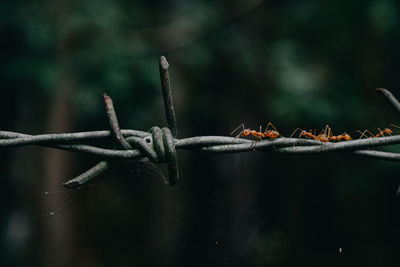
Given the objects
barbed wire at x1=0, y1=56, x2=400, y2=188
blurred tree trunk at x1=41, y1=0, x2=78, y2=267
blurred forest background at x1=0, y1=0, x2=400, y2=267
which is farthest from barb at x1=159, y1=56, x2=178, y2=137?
blurred tree trunk at x1=41, y1=0, x2=78, y2=267

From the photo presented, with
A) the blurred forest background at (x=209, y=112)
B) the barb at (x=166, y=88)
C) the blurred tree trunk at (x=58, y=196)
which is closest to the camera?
the barb at (x=166, y=88)

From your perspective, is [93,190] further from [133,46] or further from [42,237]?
[133,46]

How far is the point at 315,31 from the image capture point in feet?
13.3

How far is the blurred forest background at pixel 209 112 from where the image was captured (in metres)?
3.48

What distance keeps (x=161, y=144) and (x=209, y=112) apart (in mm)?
3402

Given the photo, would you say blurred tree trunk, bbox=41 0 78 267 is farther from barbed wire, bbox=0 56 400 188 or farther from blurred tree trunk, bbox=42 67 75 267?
barbed wire, bbox=0 56 400 188

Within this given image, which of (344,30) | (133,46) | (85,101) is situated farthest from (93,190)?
(344,30)

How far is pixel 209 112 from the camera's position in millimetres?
4262

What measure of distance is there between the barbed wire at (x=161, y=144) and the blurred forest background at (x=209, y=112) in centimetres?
225

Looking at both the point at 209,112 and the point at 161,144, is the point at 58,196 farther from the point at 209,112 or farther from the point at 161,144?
the point at 161,144

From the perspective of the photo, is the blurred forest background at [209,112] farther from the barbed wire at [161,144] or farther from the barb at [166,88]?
the barb at [166,88]

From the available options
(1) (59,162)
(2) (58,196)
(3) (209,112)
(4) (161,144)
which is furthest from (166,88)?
(3) (209,112)

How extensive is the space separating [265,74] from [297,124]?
56cm

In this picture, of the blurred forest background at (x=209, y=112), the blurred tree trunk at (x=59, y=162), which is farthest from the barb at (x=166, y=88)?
the blurred tree trunk at (x=59, y=162)
